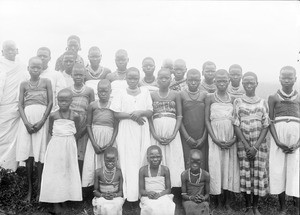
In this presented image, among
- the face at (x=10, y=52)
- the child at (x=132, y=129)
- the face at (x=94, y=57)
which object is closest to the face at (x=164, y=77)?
the child at (x=132, y=129)

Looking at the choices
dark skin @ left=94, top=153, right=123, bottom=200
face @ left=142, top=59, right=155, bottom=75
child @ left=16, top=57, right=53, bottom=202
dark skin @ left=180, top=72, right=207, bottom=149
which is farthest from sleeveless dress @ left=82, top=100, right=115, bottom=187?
dark skin @ left=180, top=72, right=207, bottom=149

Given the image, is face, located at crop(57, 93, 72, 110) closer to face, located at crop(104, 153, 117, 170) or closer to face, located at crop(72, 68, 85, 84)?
face, located at crop(72, 68, 85, 84)

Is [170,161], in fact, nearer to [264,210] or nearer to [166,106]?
[166,106]

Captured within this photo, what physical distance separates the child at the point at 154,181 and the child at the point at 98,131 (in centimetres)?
62

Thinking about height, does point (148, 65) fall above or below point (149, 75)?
above

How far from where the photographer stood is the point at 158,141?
516 cm

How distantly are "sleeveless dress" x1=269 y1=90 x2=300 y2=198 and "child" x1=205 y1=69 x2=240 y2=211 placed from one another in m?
0.52

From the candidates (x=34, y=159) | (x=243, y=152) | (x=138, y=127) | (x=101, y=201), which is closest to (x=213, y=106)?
(x=243, y=152)

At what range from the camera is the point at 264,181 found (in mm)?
4965

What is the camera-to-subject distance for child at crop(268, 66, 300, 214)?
4.92 m

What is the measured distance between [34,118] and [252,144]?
10.3 ft

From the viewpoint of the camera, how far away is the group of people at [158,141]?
16.0 ft

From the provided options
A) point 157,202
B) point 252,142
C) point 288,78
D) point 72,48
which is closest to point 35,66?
point 72,48

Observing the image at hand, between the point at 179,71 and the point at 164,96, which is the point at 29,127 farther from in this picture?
the point at 179,71
